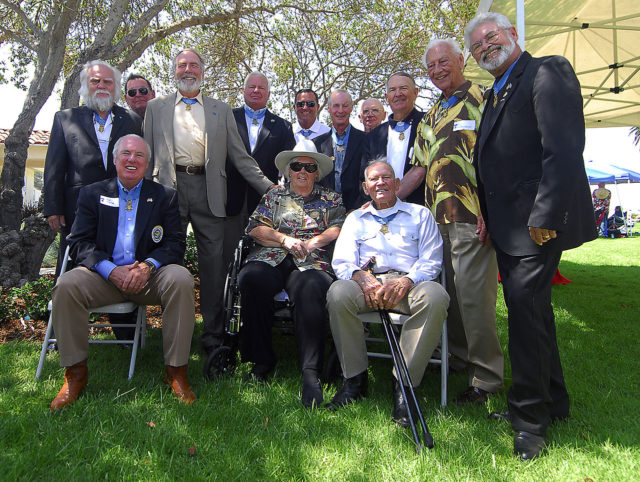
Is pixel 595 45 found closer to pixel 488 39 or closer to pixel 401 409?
pixel 488 39

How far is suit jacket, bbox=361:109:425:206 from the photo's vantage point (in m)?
3.97

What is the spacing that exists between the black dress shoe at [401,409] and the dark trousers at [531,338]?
55cm

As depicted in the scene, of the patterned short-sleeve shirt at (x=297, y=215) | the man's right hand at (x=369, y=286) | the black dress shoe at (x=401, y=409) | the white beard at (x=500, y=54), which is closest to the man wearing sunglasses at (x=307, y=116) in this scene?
the patterned short-sleeve shirt at (x=297, y=215)

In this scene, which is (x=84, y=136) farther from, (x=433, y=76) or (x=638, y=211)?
(x=638, y=211)

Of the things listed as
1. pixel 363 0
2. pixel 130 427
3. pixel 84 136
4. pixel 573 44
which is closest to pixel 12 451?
pixel 130 427

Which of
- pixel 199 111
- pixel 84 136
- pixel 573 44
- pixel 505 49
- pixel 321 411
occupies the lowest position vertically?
pixel 321 411

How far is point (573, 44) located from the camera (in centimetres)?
814

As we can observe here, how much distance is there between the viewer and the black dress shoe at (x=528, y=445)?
2355mm

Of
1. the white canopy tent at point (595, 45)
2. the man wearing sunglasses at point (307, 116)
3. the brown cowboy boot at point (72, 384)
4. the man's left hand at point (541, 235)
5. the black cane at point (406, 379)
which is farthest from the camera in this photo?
the white canopy tent at point (595, 45)

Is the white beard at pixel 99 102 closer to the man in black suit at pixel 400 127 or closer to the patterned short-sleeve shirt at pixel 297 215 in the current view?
the patterned short-sleeve shirt at pixel 297 215

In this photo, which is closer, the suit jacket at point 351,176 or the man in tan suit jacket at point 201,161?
the man in tan suit jacket at point 201,161

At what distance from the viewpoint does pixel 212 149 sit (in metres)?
4.12

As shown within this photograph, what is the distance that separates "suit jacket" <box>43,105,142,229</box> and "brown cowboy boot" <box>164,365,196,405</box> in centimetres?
165

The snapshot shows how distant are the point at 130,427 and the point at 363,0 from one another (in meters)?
9.86
